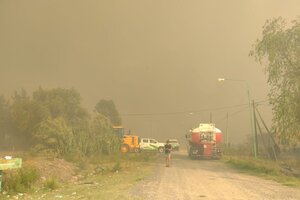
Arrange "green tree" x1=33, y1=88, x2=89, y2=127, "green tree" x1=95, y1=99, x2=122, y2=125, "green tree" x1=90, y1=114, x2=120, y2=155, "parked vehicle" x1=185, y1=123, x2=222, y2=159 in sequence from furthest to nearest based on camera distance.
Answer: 1. "green tree" x1=95, y1=99, x2=122, y2=125
2. "green tree" x1=33, y1=88, x2=89, y2=127
3. "parked vehicle" x1=185, y1=123, x2=222, y2=159
4. "green tree" x1=90, y1=114, x2=120, y2=155

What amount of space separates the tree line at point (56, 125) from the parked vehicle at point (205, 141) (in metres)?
7.99

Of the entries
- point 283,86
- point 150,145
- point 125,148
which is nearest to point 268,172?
point 283,86

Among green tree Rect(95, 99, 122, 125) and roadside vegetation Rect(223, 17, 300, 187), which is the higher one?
green tree Rect(95, 99, 122, 125)

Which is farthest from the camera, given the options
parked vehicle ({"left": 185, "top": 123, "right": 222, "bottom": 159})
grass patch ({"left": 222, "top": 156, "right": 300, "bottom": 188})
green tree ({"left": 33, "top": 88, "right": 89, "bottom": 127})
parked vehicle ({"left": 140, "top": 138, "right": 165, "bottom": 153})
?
green tree ({"left": 33, "top": 88, "right": 89, "bottom": 127})

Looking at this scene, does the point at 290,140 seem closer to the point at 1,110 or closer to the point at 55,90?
the point at 55,90

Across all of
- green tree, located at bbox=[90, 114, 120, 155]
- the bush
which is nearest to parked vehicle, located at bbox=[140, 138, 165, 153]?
green tree, located at bbox=[90, 114, 120, 155]

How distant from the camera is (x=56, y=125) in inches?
1209

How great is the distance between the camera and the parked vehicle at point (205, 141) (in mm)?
37562

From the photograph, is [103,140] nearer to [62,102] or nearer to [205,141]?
[205,141]

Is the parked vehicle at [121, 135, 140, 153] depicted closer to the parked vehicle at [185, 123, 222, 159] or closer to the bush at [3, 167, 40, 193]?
the parked vehicle at [185, 123, 222, 159]

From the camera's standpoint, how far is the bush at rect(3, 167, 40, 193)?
14.0 meters

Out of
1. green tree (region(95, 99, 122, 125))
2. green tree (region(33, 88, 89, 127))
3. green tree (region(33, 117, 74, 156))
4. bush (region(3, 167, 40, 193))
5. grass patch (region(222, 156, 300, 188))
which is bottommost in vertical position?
bush (region(3, 167, 40, 193))

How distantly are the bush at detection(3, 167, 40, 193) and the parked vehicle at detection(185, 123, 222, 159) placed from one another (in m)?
23.8

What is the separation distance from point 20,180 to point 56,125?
1624 cm
